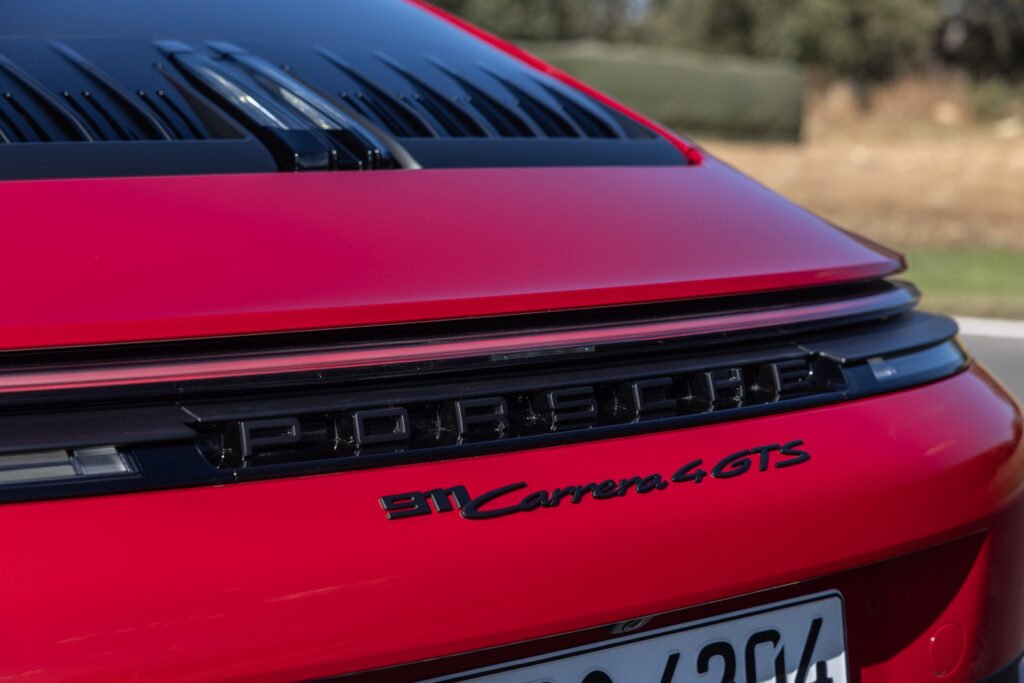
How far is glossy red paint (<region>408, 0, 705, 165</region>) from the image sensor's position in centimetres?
218

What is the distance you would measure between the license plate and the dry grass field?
6169mm

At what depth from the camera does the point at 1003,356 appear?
20.0ft

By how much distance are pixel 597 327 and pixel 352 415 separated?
13.2 inches

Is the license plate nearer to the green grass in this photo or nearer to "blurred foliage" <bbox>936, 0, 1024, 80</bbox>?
the green grass

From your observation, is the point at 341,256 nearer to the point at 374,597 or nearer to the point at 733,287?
the point at 374,597

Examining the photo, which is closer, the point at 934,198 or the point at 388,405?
the point at 388,405

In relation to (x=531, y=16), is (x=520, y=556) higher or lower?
higher

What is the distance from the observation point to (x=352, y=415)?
4.37 ft

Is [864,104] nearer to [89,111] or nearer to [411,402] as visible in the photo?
[89,111]

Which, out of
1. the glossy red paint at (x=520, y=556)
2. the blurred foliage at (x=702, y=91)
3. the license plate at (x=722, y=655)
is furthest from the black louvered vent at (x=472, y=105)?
the blurred foliage at (x=702, y=91)

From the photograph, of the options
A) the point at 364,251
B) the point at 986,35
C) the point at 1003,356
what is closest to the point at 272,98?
the point at 364,251

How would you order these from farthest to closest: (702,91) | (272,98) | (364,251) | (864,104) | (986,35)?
1. (986,35)
2. (864,104)
3. (702,91)
4. (272,98)
5. (364,251)

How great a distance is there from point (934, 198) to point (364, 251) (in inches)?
518

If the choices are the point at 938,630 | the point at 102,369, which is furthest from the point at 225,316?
the point at 938,630
